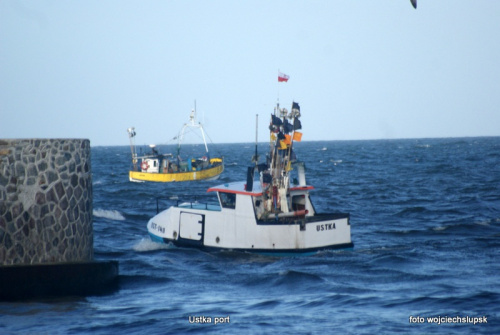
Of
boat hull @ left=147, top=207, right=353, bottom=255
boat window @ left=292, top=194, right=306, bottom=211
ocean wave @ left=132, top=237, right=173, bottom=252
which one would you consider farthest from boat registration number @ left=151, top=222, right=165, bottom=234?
boat window @ left=292, top=194, right=306, bottom=211

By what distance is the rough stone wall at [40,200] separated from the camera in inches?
557

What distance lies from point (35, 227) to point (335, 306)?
723cm

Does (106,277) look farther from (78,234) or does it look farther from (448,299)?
(448,299)

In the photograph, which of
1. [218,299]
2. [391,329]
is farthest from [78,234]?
[391,329]

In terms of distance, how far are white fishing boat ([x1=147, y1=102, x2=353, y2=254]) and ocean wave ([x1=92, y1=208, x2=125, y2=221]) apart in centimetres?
1259

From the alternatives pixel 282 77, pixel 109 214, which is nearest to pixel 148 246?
pixel 282 77

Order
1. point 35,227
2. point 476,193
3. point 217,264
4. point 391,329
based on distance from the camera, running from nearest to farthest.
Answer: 1. point 391,329
2. point 35,227
3. point 217,264
4. point 476,193

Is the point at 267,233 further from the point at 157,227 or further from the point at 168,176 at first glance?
the point at 168,176

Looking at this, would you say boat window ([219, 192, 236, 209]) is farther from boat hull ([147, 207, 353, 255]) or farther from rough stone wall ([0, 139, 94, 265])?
rough stone wall ([0, 139, 94, 265])

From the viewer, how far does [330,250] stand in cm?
2292

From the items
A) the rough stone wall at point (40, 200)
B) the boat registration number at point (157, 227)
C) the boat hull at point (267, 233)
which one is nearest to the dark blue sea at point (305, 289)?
the boat hull at point (267, 233)

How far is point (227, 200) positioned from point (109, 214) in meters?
17.0

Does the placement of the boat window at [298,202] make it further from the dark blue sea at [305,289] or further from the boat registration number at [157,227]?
the boat registration number at [157,227]

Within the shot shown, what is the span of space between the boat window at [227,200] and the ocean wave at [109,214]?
1474 cm
